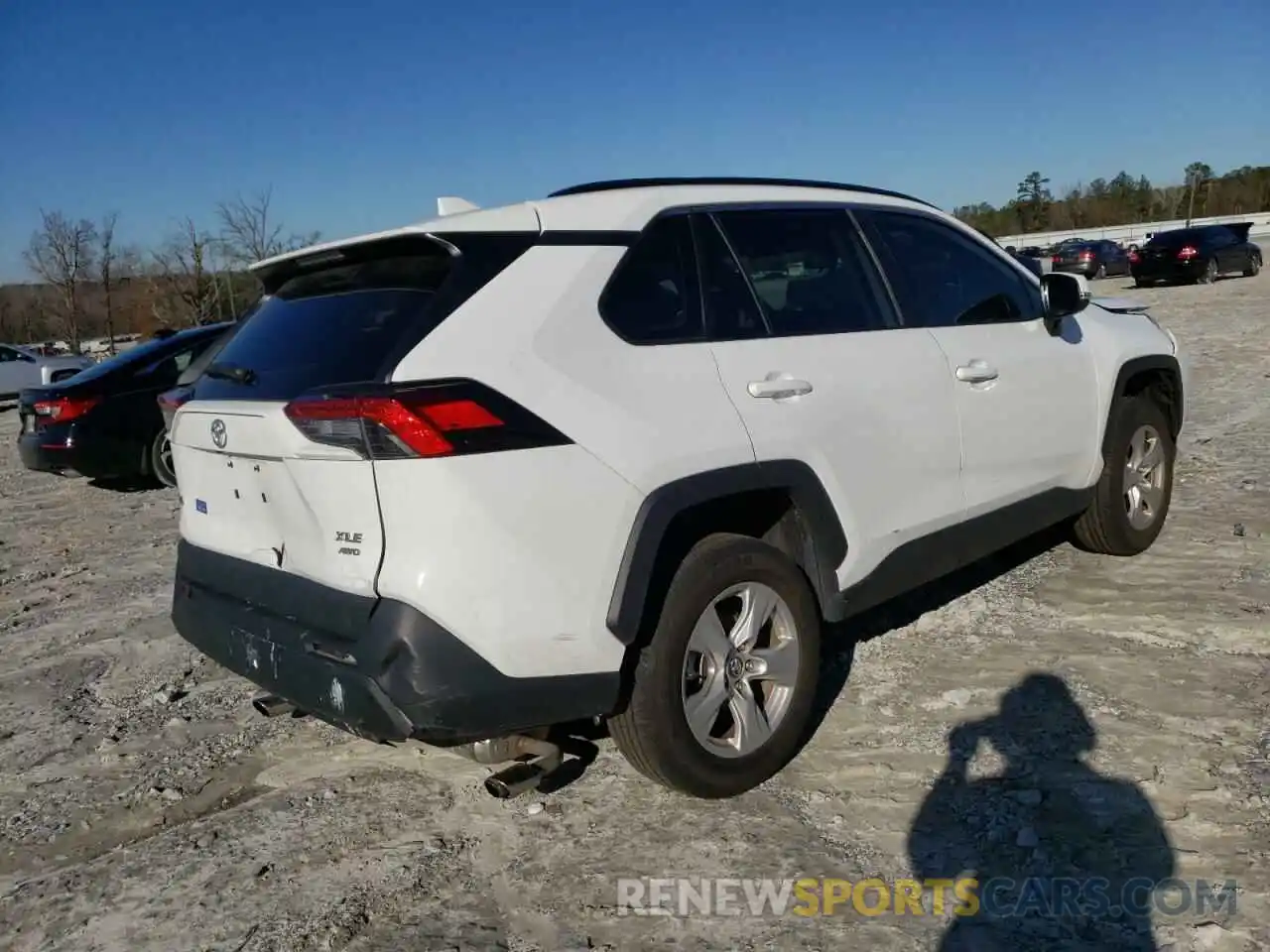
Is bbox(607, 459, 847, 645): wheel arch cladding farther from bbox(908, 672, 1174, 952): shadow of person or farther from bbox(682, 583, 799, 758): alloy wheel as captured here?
bbox(908, 672, 1174, 952): shadow of person

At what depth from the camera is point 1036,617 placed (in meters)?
4.46

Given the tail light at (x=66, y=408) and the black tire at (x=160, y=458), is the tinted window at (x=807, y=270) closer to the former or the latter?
the black tire at (x=160, y=458)

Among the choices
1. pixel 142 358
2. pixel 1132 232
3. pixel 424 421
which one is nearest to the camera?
pixel 424 421

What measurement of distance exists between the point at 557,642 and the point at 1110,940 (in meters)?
1.54

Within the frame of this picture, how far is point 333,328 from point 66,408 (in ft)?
24.5

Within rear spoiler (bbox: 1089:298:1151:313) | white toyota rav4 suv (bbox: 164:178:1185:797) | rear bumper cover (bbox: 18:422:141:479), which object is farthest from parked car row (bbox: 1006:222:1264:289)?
white toyota rav4 suv (bbox: 164:178:1185:797)

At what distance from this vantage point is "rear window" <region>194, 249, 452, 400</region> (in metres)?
2.64

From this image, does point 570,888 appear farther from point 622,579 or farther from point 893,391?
point 893,391

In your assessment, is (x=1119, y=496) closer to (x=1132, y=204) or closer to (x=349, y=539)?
(x=349, y=539)

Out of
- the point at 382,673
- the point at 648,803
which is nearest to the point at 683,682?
the point at 648,803

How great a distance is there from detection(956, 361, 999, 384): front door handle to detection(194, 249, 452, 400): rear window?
209cm

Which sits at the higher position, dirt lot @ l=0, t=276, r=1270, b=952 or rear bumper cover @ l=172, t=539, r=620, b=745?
rear bumper cover @ l=172, t=539, r=620, b=745

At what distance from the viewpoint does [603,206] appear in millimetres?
3000

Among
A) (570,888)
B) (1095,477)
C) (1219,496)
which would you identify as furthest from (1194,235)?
(570,888)
